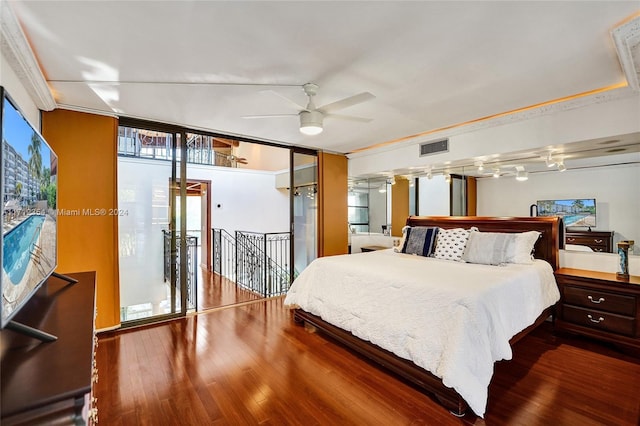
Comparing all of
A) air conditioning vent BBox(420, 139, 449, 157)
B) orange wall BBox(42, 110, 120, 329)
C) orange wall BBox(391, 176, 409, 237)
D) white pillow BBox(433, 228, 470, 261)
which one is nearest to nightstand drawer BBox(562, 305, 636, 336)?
white pillow BBox(433, 228, 470, 261)

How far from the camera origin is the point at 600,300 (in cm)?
285

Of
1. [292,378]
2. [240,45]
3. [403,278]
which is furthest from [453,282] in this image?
[240,45]

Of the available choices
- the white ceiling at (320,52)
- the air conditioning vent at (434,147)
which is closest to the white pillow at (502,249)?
the air conditioning vent at (434,147)

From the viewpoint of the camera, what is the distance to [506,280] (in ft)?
8.08

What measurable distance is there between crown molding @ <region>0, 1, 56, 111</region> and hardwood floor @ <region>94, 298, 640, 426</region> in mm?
2343

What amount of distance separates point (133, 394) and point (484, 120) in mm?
4292

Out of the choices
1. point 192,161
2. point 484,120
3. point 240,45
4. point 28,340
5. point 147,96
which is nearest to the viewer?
point 28,340

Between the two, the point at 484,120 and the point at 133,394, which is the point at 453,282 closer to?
the point at 484,120

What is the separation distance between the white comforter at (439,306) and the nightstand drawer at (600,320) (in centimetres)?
21

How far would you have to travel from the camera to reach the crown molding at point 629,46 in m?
1.75

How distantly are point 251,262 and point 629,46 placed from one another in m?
5.39

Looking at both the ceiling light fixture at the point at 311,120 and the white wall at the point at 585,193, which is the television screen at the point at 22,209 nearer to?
the ceiling light fixture at the point at 311,120

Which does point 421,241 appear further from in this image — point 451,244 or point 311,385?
point 311,385

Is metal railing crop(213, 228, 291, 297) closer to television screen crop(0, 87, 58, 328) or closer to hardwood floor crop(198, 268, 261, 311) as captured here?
hardwood floor crop(198, 268, 261, 311)
